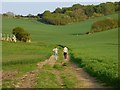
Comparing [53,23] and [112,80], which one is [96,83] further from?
[53,23]

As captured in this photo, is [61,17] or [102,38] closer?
[102,38]

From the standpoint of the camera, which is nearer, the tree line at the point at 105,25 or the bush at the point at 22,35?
the bush at the point at 22,35

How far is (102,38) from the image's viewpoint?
98.6 metres

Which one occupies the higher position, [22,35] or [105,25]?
[105,25]

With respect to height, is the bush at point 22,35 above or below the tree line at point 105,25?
below

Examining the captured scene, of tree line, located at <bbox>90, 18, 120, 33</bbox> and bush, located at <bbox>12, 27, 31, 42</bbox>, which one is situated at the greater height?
tree line, located at <bbox>90, 18, 120, 33</bbox>

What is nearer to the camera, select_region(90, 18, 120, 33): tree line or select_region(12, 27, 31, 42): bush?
select_region(12, 27, 31, 42): bush

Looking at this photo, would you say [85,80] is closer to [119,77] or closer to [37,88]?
[119,77]

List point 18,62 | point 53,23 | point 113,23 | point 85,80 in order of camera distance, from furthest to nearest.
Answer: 1. point 53,23
2. point 113,23
3. point 18,62
4. point 85,80

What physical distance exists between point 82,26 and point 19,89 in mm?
123318

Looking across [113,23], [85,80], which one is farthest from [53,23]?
[85,80]

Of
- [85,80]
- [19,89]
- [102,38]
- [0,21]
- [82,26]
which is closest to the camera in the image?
[19,89]

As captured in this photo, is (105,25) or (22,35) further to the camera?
(105,25)

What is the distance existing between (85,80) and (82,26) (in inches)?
4669
